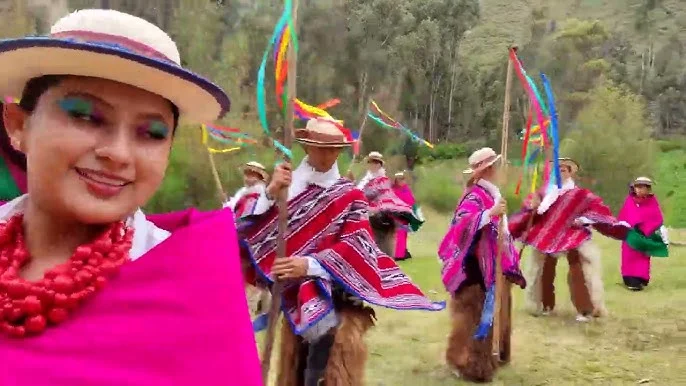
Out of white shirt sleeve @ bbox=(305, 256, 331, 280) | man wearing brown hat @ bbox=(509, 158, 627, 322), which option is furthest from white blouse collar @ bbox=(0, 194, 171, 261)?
man wearing brown hat @ bbox=(509, 158, 627, 322)

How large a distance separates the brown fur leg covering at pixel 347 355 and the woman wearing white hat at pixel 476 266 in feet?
5.23

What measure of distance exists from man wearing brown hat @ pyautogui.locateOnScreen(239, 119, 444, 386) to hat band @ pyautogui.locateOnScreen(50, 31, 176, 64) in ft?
7.47

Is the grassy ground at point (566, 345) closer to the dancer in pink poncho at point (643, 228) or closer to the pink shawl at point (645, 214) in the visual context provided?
the dancer in pink poncho at point (643, 228)

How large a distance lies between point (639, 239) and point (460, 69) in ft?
90.9

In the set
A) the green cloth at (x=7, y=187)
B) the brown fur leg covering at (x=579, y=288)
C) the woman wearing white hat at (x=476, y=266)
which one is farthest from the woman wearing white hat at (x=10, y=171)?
the brown fur leg covering at (x=579, y=288)

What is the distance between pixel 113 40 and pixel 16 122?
0.27m

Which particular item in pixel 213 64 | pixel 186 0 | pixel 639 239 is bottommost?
pixel 639 239

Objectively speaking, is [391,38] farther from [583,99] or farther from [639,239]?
[639,239]

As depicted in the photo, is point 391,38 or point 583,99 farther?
point 583,99

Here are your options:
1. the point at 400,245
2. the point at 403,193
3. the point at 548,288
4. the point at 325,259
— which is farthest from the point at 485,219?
the point at 400,245

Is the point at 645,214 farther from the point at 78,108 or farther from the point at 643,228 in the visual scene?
the point at 78,108

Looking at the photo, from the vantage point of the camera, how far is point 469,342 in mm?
5539

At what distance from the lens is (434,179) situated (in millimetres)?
21922

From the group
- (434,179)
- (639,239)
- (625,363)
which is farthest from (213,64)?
(625,363)
